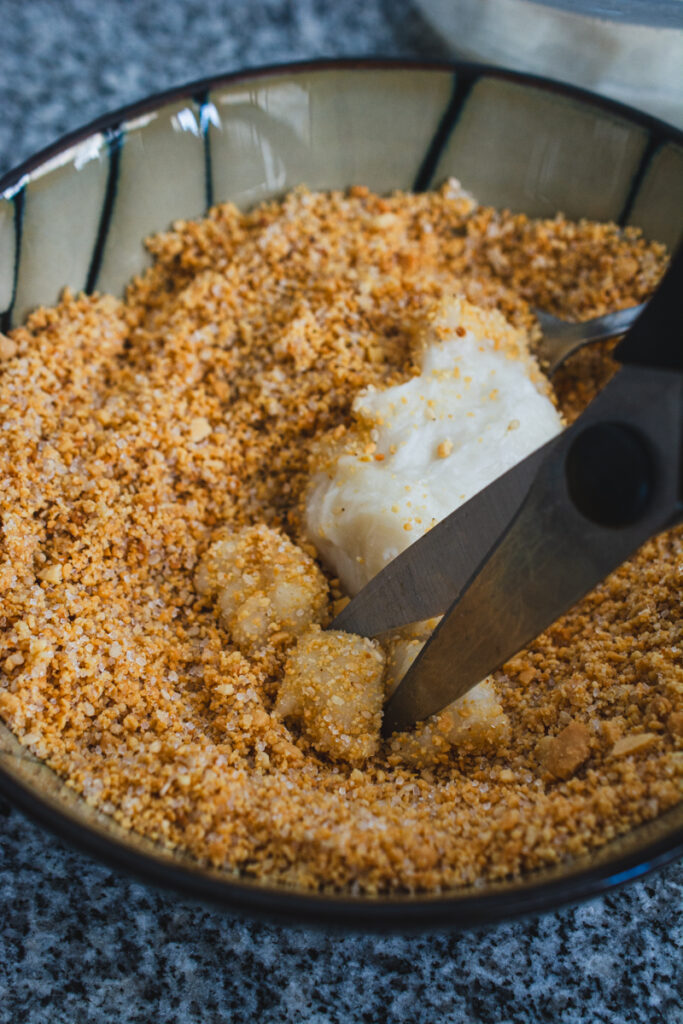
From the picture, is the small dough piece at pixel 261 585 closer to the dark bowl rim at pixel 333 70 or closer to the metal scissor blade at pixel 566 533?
the metal scissor blade at pixel 566 533

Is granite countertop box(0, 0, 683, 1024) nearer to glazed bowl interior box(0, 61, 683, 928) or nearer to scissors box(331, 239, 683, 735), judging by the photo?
scissors box(331, 239, 683, 735)

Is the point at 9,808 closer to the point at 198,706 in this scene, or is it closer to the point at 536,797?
the point at 198,706

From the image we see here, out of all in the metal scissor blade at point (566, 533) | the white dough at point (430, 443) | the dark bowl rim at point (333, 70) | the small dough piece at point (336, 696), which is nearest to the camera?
the metal scissor blade at point (566, 533)

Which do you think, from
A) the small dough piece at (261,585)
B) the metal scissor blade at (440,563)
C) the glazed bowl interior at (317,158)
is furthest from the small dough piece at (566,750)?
the glazed bowl interior at (317,158)

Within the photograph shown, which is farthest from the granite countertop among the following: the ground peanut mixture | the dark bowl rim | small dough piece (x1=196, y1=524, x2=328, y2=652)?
the dark bowl rim

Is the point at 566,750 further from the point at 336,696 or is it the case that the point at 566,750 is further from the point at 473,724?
the point at 336,696
